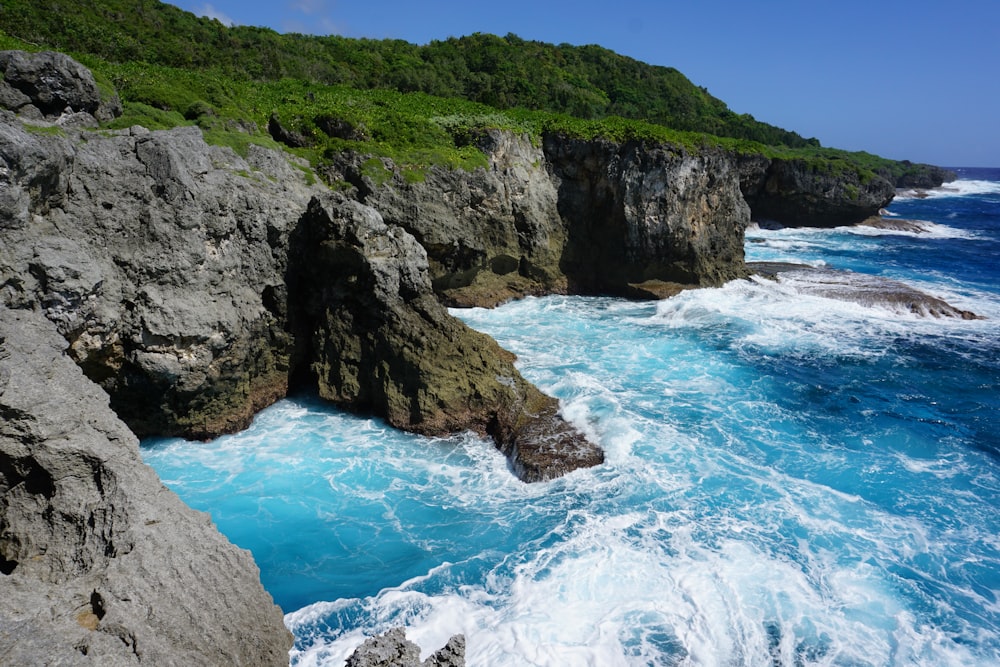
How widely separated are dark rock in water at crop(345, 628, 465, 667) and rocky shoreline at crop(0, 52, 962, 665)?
4.72 feet

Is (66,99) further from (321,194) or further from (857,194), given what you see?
(857,194)

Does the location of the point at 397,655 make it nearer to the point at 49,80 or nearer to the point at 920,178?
the point at 49,80

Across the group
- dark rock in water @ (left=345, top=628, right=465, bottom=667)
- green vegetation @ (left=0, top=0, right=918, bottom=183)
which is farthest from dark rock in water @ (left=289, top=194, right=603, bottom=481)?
dark rock in water @ (left=345, top=628, right=465, bottom=667)

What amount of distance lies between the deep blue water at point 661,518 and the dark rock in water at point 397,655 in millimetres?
2964

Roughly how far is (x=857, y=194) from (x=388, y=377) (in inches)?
2150

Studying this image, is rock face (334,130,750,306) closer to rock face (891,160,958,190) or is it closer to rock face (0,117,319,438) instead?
rock face (0,117,319,438)

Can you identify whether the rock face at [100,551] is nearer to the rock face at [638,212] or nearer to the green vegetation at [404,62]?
the rock face at [638,212]

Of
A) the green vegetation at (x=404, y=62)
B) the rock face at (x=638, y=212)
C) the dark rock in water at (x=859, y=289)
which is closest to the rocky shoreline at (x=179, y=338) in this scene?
the rock face at (x=638, y=212)

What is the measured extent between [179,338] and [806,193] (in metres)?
55.1

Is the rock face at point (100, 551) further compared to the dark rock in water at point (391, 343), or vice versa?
the dark rock in water at point (391, 343)

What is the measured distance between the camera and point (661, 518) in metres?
13.8

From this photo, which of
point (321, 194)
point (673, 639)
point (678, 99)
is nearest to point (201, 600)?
point (673, 639)

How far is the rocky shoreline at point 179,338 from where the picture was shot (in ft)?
24.5

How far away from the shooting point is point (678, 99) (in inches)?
2872
